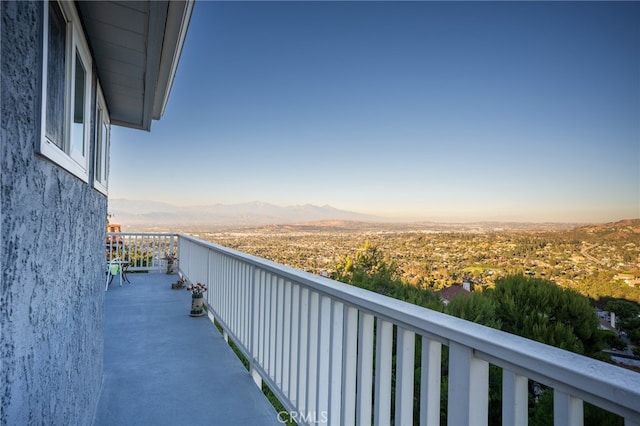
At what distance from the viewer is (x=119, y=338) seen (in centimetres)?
427

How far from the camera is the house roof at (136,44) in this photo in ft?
6.39

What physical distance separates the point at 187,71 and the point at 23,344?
1504 centimetres

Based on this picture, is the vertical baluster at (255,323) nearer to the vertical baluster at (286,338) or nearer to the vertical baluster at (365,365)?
the vertical baluster at (286,338)

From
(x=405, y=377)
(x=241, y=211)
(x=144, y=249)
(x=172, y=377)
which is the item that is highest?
(x=241, y=211)

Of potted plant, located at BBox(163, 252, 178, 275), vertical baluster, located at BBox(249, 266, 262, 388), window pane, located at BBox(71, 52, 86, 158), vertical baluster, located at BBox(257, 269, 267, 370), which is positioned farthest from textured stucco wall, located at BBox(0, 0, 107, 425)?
potted plant, located at BBox(163, 252, 178, 275)

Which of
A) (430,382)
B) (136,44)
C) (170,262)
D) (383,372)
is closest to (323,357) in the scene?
(383,372)

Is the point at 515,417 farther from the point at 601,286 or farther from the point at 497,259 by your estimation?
the point at 497,259

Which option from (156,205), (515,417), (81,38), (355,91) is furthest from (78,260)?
(156,205)

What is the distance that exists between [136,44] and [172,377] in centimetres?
272

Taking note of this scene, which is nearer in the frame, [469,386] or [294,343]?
[469,386]

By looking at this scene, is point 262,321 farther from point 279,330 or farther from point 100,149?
point 100,149

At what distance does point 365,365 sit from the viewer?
1.61 m

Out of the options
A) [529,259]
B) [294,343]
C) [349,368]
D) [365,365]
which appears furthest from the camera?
[529,259]

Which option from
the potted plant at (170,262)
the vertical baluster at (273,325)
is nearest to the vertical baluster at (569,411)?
the vertical baluster at (273,325)
